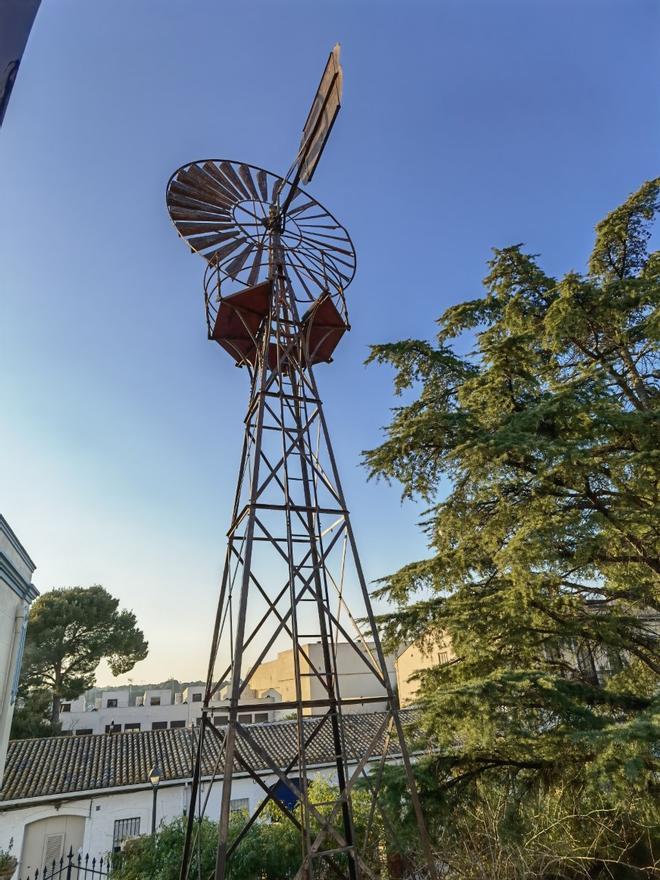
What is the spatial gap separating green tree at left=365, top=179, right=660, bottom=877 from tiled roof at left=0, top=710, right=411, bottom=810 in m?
6.02

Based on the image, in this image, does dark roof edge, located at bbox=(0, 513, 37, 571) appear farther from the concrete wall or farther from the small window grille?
the small window grille

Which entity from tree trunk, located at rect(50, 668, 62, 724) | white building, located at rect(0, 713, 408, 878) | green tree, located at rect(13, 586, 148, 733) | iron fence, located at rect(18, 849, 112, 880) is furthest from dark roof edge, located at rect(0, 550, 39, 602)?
tree trunk, located at rect(50, 668, 62, 724)

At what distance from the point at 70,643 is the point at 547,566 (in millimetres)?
27473

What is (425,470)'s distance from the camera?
905cm

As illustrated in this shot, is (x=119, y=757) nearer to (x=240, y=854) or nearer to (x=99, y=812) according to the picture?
(x=99, y=812)

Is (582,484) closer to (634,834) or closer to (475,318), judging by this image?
(475,318)

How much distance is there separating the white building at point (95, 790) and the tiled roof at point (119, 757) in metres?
0.03

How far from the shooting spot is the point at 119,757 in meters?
16.2

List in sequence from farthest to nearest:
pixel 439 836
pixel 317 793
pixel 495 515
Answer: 1. pixel 317 793
2. pixel 495 515
3. pixel 439 836

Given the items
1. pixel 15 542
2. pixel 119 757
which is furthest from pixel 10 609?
pixel 119 757

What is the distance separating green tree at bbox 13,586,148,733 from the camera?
26.5 m

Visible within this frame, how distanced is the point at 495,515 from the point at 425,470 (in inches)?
Answer: 53.7

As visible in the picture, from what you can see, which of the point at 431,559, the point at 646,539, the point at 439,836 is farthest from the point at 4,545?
the point at 646,539

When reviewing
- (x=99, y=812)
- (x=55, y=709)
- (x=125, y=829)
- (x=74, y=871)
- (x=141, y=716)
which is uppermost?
(x=55, y=709)
